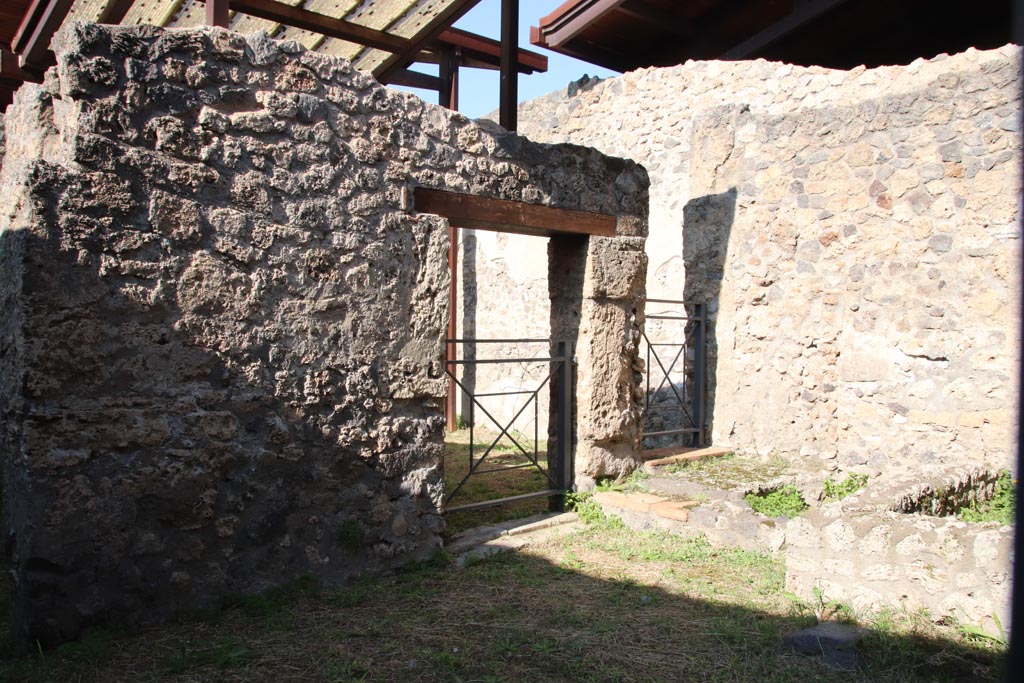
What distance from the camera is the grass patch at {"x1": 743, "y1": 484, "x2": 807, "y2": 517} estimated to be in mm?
4848

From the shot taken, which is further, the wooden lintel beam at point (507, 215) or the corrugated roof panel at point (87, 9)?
the corrugated roof panel at point (87, 9)

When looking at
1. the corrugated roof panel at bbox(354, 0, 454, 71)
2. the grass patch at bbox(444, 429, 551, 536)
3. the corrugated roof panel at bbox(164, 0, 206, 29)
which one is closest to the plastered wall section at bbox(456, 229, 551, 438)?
the grass patch at bbox(444, 429, 551, 536)

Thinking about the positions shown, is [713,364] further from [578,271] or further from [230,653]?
[230,653]

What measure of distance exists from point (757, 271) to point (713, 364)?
916mm

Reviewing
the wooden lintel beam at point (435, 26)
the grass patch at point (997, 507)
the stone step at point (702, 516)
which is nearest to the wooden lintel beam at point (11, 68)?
the wooden lintel beam at point (435, 26)

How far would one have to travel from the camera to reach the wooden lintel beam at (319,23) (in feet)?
14.7

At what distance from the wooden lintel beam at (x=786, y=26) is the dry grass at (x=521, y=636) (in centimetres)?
768

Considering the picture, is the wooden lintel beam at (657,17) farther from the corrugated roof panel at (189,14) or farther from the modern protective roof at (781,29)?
the corrugated roof panel at (189,14)

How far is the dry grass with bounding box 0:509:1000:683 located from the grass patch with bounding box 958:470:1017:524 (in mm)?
1125

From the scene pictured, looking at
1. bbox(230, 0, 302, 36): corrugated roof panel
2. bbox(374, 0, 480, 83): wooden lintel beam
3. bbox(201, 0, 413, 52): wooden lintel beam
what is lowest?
bbox(201, 0, 413, 52): wooden lintel beam

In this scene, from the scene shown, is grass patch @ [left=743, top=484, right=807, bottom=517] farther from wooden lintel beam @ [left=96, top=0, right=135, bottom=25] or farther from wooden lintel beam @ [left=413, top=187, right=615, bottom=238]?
wooden lintel beam @ [left=96, top=0, right=135, bottom=25]

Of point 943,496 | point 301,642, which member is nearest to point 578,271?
point 943,496

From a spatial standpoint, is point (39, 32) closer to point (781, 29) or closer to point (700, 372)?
point (700, 372)

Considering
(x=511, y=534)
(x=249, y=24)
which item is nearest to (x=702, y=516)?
(x=511, y=534)
